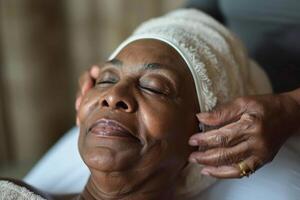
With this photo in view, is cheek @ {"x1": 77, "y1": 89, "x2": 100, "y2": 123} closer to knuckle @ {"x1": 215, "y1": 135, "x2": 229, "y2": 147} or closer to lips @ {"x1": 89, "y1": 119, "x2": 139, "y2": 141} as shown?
lips @ {"x1": 89, "y1": 119, "x2": 139, "y2": 141}

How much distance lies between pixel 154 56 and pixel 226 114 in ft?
0.65

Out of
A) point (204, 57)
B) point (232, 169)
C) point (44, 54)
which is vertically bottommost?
point (44, 54)

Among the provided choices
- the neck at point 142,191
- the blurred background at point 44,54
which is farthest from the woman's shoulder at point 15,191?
the blurred background at point 44,54

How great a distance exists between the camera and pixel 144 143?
1.03m

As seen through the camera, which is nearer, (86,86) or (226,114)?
(226,114)

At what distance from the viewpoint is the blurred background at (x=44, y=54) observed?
7.46 feet

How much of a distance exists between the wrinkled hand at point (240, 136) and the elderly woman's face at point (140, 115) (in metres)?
0.06

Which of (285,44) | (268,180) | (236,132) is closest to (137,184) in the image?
(236,132)

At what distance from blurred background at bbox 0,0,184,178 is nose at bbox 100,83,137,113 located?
131cm

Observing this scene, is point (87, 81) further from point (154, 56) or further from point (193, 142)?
point (193, 142)

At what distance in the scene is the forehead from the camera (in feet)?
3.57

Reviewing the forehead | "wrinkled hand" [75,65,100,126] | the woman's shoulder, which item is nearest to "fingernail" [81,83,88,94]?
"wrinkled hand" [75,65,100,126]

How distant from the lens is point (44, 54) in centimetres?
236

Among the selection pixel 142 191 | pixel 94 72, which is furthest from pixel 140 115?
pixel 94 72
